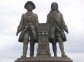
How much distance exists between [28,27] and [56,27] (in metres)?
1.55

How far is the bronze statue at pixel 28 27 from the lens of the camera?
2064 centimetres

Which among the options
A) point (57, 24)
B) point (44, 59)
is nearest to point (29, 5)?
point (57, 24)

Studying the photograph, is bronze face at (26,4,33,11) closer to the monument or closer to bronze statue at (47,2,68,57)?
the monument

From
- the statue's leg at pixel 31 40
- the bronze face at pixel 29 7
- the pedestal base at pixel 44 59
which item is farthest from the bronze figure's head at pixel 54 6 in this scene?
the pedestal base at pixel 44 59

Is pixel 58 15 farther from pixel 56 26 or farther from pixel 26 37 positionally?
pixel 26 37

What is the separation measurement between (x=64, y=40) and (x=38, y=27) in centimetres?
165

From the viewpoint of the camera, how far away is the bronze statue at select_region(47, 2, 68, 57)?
20672 mm

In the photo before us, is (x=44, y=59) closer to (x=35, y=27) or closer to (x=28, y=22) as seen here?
(x=35, y=27)

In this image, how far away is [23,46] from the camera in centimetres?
2070

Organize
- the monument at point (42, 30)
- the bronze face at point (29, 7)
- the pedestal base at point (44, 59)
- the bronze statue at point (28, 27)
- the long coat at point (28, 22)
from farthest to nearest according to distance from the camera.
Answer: the bronze face at point (29, 7) < the long coat at point (28, 22) < the bronze statue at point (28, 27) < the monument at point (42, 30) < the pedestal base at point (44, 59)

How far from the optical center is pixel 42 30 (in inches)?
807

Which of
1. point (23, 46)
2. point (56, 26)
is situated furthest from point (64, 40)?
point (23, 46)

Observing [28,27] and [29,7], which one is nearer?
[28,27]

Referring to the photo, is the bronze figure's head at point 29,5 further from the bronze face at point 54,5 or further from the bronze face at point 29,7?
the bronze face at point 54,5
